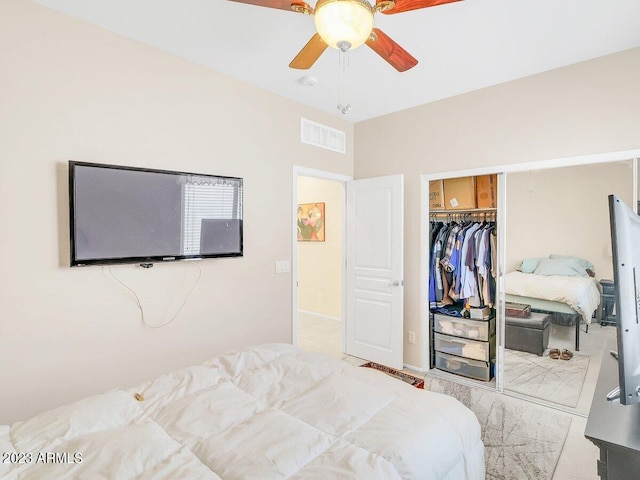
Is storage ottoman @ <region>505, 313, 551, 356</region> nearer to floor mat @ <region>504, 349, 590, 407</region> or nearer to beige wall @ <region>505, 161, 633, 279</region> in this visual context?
floor mat @ <region>504, 349, 590, 407</region>

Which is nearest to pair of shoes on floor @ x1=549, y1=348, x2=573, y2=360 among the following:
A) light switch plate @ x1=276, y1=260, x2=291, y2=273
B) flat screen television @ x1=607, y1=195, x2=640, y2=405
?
flat screen television @ x1=607, y1=195, x2=640, y2=405

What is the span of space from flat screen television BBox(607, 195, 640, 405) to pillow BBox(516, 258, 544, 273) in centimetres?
202

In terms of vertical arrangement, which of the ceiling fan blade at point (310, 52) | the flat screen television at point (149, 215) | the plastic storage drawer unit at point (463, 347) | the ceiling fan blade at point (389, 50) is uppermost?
the ceiling fan blade at point (310, 52)

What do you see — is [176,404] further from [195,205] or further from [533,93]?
[533,93]

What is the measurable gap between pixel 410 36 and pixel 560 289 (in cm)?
222

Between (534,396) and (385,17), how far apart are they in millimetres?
3075

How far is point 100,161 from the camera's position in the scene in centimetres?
218

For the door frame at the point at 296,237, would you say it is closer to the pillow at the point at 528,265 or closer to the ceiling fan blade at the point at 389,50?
the ceiling fan blade at the point at 389,50

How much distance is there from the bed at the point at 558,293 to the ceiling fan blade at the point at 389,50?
6.69 feet

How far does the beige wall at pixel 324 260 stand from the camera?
532cm

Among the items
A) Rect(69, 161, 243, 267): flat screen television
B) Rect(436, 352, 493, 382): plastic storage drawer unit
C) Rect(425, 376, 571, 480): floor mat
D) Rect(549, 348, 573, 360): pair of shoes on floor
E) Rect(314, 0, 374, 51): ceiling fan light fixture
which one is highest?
Rect(314, 0, 374, 51): ceiling fan light fixture

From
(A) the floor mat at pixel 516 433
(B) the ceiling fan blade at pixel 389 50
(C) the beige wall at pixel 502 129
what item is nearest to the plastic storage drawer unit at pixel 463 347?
(C) the beige wall at pixel 502 129

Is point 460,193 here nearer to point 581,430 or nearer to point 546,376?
point 546,376

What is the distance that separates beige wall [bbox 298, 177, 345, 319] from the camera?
532cm
